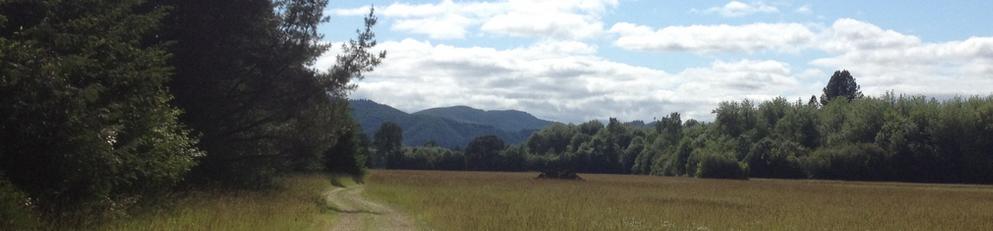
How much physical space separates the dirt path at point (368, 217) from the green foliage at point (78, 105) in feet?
19.3

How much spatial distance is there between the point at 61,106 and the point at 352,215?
13.1m

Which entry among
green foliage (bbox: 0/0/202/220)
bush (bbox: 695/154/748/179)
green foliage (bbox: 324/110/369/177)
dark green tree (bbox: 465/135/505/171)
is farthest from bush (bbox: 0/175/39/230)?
dark green tree (bbox: 465/135/505/171)

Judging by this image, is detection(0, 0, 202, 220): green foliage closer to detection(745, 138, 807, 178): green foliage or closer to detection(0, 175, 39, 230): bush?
detection(0, 175, 39, 230): bush

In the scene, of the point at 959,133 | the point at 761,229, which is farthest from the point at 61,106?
the point at 959,133

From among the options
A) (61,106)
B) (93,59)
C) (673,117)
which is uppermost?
(673,117)

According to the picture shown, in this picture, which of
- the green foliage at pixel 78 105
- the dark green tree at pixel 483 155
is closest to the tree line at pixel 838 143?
the dark green tree at pixel 483 155

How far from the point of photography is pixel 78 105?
45.4 ft

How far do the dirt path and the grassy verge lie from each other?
48 cm

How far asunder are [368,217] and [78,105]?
1238cm

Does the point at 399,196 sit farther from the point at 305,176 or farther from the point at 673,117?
the point at 673,117

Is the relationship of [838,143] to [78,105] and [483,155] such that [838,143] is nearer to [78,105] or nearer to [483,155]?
[483,155]

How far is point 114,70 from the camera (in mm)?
15539

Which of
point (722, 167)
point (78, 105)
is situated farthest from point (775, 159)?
point (78, 105)

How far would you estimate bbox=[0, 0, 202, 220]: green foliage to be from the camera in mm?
13484
